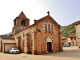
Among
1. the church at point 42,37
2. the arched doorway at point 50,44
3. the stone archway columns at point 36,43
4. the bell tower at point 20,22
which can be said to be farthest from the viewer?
the bell tower at point 20,22

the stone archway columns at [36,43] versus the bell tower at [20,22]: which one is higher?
the bell tower at [20,22]

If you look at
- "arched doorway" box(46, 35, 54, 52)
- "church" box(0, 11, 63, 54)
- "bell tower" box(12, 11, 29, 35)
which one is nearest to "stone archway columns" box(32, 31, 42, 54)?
"church" box(0, 11, 63, 54)

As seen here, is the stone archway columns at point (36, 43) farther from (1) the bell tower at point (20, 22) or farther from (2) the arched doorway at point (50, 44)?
(1) the bell tower at point (20, 22)

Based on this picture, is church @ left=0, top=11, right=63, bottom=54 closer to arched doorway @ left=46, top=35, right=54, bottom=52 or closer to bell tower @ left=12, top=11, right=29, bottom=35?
arched doorway @ left=46, top=35, right=54, bottom=52

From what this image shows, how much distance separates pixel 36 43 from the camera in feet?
64.1

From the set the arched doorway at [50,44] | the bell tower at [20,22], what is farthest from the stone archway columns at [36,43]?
the bell tower at [20,22]

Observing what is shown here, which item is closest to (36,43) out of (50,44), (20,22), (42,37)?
(42,37)

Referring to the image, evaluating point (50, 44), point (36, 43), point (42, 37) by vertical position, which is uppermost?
point (42, 37)

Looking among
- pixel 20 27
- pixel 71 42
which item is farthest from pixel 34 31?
pixel 71 42

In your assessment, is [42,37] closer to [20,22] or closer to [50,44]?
[50,44]

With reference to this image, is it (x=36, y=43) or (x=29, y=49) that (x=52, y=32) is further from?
(x=29, y=49)

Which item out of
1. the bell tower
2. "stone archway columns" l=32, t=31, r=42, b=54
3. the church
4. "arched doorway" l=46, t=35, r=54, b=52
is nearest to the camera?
"stone archway columns" l=32, t=31, r=42, b=54

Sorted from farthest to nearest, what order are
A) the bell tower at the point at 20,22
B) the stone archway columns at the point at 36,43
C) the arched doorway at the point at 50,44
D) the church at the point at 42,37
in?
the bell tower at the point at 20,22 → the arched doorway at the point at 50,44 → the church at the point at 42,37 → the stone archway columns at the point at 36,43

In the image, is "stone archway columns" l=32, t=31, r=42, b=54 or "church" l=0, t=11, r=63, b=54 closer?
"stone archway columns" l=32, t=31, r=42, b=54
